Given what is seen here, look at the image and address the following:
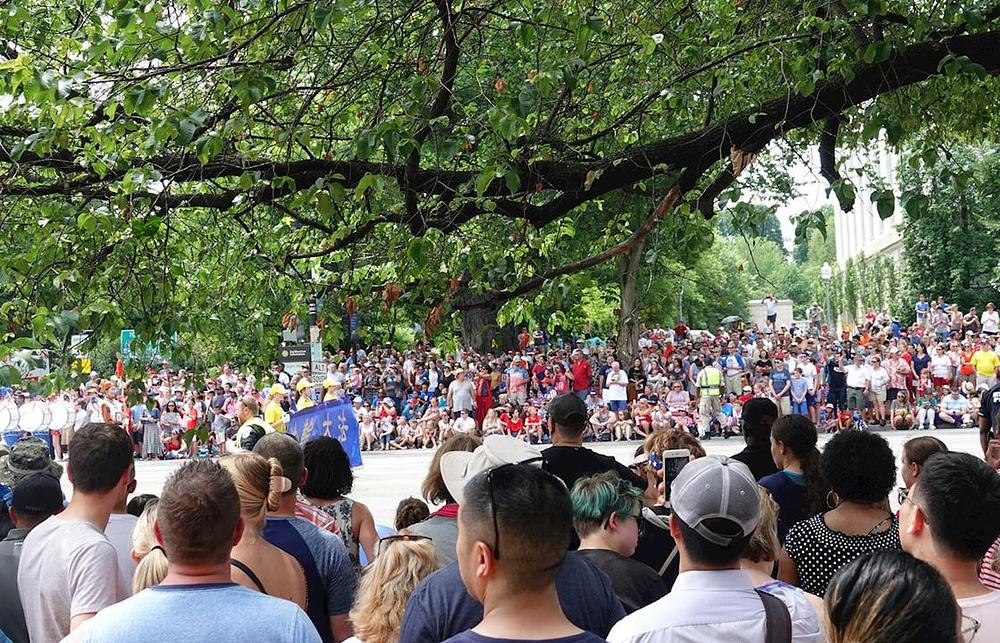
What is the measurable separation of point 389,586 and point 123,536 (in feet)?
5.86

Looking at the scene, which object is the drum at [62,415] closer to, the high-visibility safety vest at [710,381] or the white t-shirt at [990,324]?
the high-visibility safety vest at [710,381]

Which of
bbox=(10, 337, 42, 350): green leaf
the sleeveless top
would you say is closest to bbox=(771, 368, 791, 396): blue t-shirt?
the sleeveless top

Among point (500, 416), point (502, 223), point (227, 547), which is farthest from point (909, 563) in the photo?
point (500, 416)

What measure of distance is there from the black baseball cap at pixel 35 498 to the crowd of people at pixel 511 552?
1 cm

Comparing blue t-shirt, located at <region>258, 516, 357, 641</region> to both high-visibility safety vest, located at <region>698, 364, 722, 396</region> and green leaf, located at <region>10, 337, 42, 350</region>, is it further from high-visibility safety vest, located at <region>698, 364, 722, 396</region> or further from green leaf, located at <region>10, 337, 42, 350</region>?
high-visibility safety vest, located at <region>698, 364, 722, 396</region>

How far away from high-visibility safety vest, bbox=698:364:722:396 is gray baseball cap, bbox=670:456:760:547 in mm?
24903

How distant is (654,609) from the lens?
309 centimetres

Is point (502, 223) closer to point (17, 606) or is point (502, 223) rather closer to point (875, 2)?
point (875, 2)

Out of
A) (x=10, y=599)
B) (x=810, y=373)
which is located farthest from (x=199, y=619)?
(x=810, y=373)

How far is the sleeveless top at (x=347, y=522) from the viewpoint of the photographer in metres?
5.57

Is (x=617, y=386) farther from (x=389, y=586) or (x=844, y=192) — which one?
(x=389, y=586)

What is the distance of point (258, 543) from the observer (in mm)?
4145

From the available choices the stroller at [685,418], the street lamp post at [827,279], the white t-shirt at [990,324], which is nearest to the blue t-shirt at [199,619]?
the stroller at [685,418]

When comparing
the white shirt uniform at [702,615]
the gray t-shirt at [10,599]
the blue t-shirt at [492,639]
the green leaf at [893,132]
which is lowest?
the gray t-shirt at [10,599]
